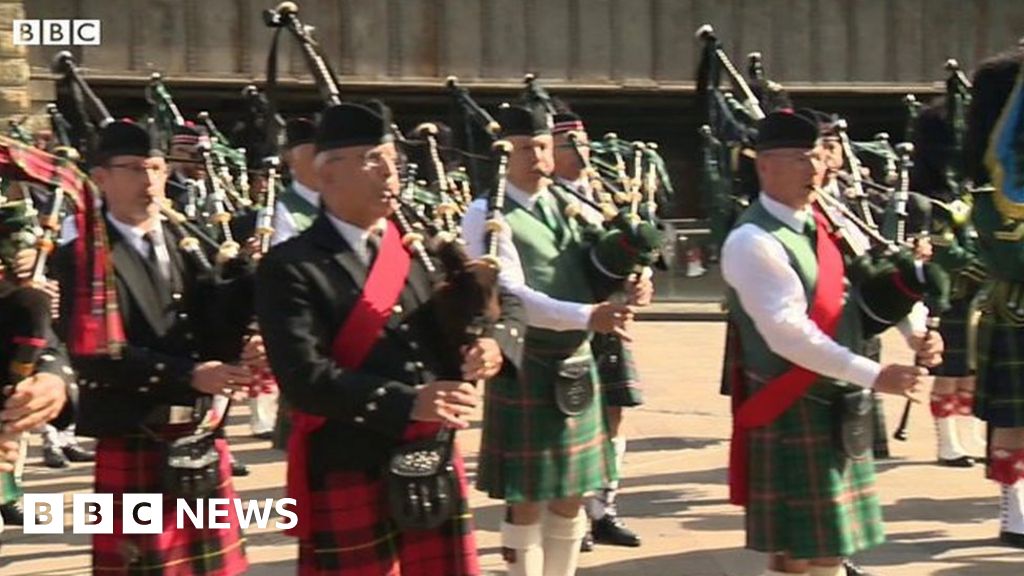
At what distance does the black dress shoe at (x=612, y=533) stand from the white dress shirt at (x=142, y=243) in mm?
2522

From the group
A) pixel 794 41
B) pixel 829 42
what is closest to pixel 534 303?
pixel 794 41

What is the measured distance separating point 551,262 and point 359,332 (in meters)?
1.57

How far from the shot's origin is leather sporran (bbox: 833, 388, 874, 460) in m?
4.17

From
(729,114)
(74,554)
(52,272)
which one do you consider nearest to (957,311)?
(729,114)

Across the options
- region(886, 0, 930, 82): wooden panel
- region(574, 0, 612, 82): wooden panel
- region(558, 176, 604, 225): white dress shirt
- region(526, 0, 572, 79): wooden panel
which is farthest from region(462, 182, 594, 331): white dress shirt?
region(886, 0, 930, 82): wooden panel

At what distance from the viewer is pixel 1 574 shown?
577 cm

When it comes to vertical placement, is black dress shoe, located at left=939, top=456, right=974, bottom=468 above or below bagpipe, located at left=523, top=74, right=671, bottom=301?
below

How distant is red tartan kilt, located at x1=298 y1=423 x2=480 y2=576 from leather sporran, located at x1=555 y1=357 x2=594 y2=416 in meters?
1.35

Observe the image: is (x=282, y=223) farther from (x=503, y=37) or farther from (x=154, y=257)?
(x=503, y=37)

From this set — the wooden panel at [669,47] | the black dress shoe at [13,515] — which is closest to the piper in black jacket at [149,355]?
the black dress shoe at [13,515]

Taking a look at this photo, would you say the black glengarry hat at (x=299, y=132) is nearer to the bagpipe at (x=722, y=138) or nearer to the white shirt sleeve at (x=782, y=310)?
the bagpipe at (x=722, y=138)

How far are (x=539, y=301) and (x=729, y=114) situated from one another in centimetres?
210

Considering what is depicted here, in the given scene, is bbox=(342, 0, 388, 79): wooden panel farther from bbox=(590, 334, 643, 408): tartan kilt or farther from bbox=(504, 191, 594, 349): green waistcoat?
bbox=(504, 191, 594, 349): green waistcoat

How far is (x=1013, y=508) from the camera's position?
19.6ft
